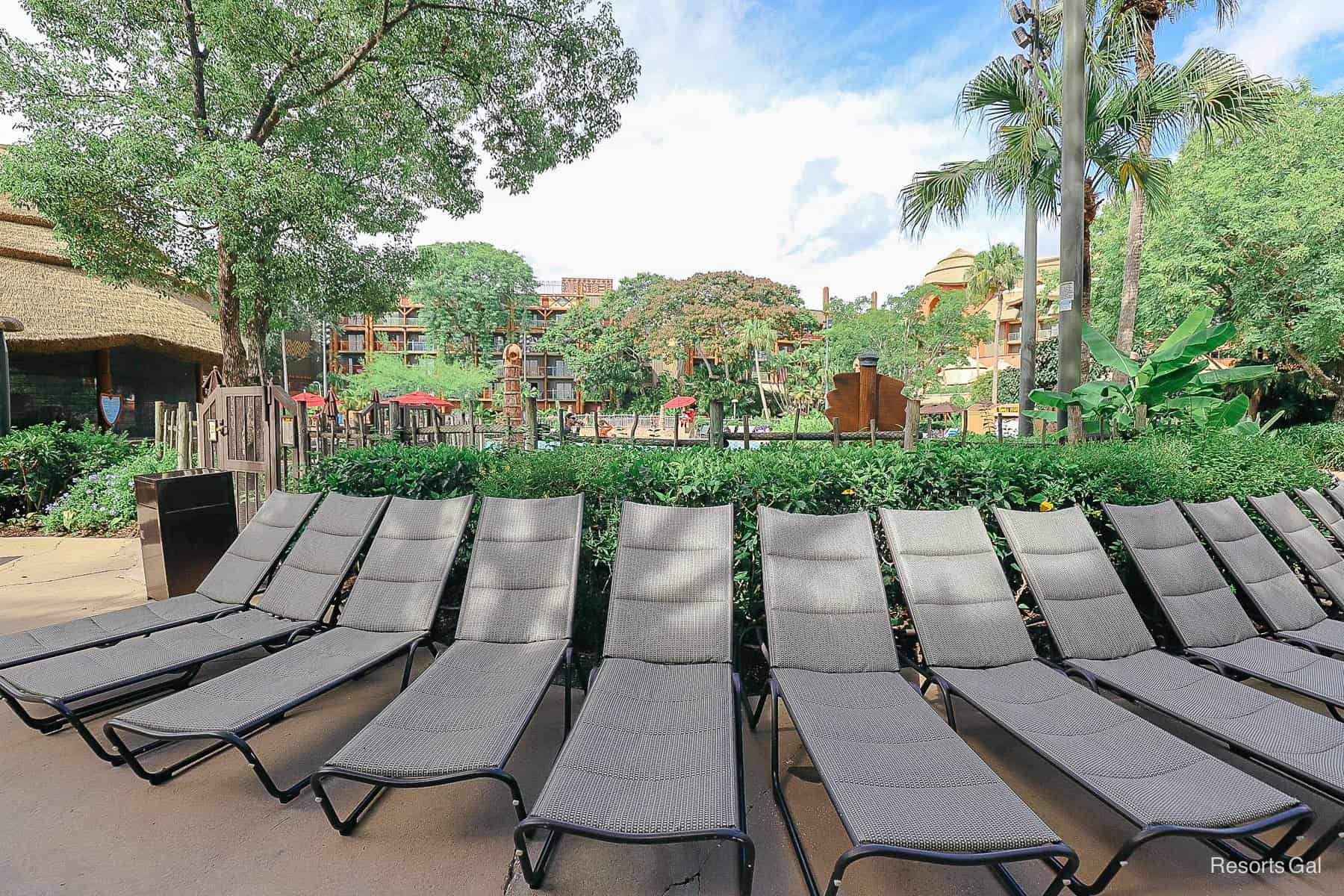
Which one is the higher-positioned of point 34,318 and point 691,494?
point 34,318

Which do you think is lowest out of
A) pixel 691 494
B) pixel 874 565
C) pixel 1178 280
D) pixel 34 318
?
pixel 874 565

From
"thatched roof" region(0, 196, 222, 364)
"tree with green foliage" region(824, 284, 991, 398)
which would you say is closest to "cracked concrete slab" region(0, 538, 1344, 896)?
"thatched roof" region(0, 196, 222, 364)

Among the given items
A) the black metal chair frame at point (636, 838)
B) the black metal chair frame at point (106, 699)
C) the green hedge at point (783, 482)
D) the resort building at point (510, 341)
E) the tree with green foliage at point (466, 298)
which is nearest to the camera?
the black metal chair frame at point (636, 838)

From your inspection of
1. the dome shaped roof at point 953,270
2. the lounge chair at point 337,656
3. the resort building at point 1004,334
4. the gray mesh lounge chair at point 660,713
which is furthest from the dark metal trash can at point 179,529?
the dome shaped roof at point 953,270

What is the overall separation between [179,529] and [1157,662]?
19.0ft

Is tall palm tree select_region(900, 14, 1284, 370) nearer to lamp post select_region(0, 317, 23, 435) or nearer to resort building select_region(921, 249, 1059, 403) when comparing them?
lamp post select_region(0, 317, 23, 435)

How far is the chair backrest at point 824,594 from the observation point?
2.74 meters

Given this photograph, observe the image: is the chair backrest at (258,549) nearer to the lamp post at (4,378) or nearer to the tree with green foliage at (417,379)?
the lamp post at (4,378)

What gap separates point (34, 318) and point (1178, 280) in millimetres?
24079

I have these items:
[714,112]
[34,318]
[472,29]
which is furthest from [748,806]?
[34,318]

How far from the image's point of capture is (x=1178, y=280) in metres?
14.9

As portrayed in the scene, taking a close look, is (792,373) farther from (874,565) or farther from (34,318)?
(874,565)

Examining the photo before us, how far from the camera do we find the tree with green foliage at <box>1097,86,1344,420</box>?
505 inches

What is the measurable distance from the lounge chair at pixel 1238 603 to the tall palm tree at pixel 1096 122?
4819 millimetres
